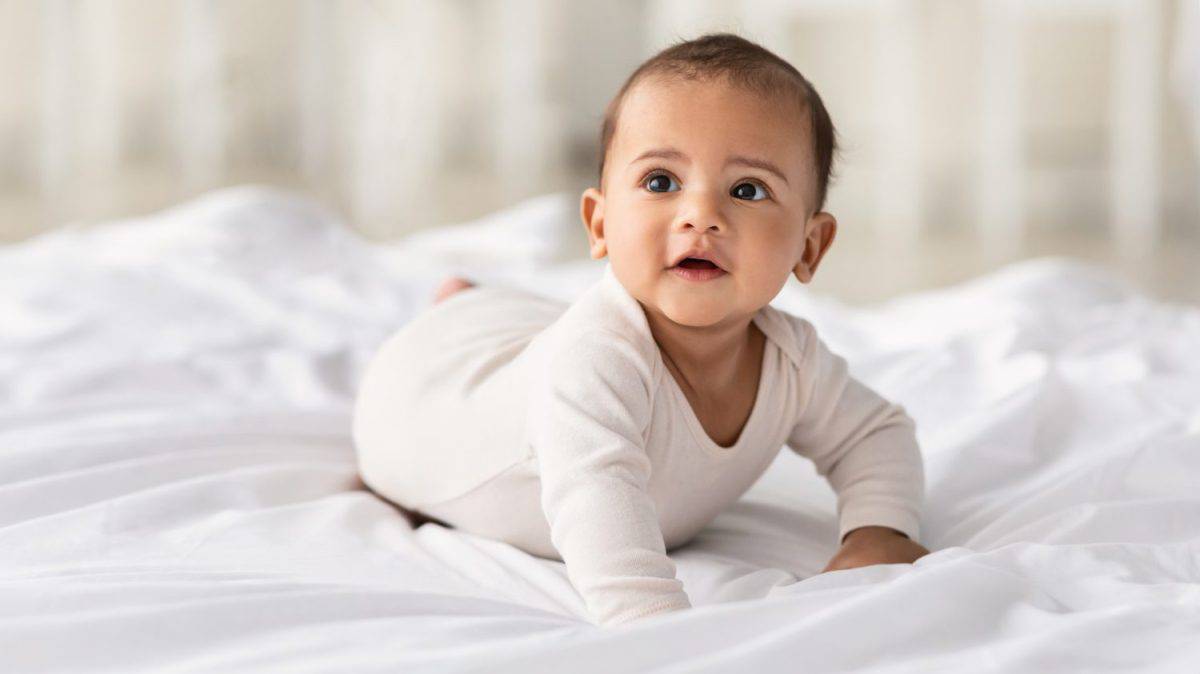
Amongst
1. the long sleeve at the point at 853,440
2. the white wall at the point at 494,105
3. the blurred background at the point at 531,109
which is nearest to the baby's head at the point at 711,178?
the long sleeve at the point at 853,440

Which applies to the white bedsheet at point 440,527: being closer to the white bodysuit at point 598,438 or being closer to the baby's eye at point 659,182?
the white bodysuit at point 598,438

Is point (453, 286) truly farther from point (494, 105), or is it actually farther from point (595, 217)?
point (494, 105)

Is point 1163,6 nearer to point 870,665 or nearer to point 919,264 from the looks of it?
point 919,264

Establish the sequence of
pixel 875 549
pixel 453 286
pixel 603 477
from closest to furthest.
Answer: pixel 603 477 → pixel 875 549 → pixel 453 286

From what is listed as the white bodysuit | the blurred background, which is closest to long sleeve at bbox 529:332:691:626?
the white bodysuit

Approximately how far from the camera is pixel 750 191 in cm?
91

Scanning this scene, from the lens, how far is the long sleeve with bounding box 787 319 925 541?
1.03 metres

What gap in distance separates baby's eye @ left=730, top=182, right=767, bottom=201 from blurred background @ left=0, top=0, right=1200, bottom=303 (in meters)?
3.15

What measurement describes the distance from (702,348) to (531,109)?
4.09 metres

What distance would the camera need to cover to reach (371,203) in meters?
4.71

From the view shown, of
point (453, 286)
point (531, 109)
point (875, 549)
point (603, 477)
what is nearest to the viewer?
point (603, 477)

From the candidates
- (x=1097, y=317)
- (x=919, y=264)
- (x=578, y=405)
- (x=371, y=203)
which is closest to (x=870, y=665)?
(x=578, y=405)

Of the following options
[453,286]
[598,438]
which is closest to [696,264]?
[598,438]

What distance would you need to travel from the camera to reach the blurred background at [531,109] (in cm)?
434
